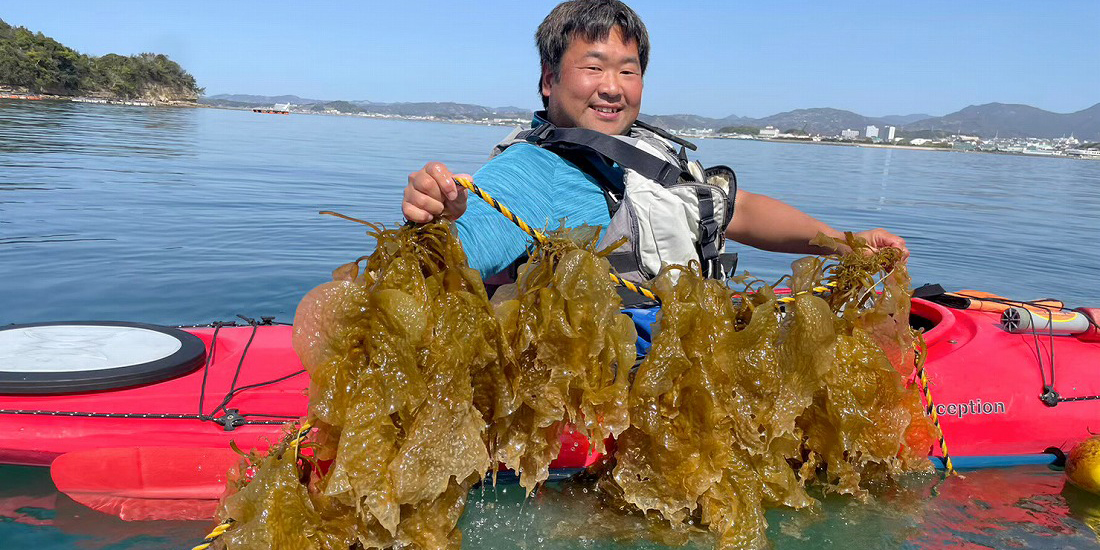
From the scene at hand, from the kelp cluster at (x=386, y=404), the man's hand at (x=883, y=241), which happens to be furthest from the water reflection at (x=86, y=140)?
the man's hand at (x=883, y=241)

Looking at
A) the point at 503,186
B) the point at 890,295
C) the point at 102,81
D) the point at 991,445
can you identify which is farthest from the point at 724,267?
the point at 102,81

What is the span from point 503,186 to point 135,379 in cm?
183

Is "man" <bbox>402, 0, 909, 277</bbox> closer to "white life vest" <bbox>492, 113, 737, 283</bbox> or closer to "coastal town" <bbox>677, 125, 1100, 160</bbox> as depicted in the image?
"white life vest" <bbox>492, 113, 737, 283</bbox>

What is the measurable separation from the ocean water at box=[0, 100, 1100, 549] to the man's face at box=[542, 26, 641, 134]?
61.8 inches

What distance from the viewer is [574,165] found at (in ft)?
9.50

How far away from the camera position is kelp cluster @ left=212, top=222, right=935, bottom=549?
2.10 metres

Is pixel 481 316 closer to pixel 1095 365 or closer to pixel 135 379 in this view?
pixel 135 379

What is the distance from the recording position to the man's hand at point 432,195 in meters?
2.00

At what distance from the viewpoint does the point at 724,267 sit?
3.31 metres

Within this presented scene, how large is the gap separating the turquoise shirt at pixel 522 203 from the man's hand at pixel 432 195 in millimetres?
191

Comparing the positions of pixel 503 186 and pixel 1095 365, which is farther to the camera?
pixel 1095 365

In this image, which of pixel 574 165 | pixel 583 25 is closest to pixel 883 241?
pixel 574 165

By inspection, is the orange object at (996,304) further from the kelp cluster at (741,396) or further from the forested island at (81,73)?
the forested island at (81,73)

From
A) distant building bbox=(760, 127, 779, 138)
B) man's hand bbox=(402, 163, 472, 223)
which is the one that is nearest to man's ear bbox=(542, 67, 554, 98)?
man's hand bbox=(402, 163, 472, 223)
